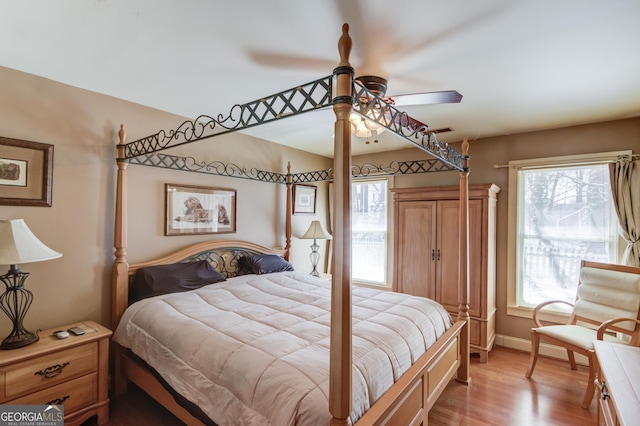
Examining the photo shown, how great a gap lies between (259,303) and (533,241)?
3.20 metres

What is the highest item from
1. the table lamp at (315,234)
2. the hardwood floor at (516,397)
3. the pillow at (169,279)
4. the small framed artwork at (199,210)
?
the small framed artwork at (199,210)

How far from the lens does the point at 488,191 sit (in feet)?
11.0

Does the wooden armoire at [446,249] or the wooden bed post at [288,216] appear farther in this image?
the wooden bed post at [288,216]

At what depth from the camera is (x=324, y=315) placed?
219 cm

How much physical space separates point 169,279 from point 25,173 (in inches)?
50.5

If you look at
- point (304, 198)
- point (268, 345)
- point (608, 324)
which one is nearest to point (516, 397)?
point (608, 324)

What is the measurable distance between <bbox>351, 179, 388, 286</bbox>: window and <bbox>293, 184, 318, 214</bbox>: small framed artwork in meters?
0.72

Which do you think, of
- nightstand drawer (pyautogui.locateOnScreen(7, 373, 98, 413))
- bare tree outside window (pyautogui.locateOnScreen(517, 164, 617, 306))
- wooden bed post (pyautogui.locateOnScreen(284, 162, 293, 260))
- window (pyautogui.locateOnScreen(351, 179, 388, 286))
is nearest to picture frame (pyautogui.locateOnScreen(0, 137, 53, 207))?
nightstand drawer (pyautogui.locateOnScreen(7, 373, 98, 413))

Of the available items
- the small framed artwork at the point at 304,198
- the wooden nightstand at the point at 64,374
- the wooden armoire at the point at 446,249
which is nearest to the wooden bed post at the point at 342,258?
the wooden nightstand at the point at 64,374

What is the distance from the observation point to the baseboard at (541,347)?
3.25 metres

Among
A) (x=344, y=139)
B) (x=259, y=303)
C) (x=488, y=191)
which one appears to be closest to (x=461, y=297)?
(x=488, y=191)

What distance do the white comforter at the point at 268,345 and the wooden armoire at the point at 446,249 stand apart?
1.09 meters

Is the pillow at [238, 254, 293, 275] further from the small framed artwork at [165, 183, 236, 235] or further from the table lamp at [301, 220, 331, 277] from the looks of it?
the table lamp at [301, 220, 331, 277]

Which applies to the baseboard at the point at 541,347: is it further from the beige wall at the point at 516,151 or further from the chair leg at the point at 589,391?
the chair leg at the point at 589,391
